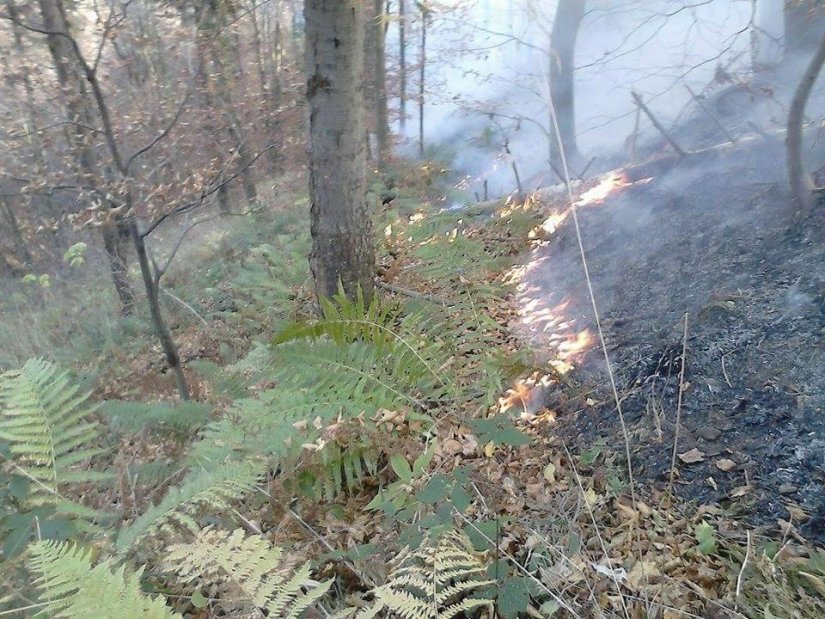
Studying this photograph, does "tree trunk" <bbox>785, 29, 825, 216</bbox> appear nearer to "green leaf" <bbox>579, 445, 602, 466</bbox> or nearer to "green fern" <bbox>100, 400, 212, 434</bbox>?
"green leaf" <bbox>579, 445, 602, 466</bbox>

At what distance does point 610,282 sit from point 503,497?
1655 mm

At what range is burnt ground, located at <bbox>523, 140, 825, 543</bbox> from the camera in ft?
6.30

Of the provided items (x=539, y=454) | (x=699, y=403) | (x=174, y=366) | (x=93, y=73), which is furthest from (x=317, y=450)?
(x=93, y=73)

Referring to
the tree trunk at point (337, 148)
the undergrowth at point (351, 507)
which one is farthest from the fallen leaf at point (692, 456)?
the tree trunk at point (337, 148)

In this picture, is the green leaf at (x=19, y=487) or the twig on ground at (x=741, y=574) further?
the green leaf at (x=19, y=487)

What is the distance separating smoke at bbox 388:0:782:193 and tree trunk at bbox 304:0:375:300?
1.54 metres

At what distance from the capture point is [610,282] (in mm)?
3236

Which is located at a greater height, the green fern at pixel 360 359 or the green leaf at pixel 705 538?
the green fern at pixel 360 359

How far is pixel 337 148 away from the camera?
299cm

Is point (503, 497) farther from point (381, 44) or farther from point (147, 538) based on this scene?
point (381, 44)

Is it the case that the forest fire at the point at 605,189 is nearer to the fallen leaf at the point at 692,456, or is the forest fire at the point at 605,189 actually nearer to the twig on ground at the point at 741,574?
the fallen leaf at the point at 692,456

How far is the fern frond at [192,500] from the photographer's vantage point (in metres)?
1.68

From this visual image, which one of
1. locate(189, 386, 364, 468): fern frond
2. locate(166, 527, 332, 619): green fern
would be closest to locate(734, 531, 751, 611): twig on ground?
locate(166, 527, 332, 619): green fern

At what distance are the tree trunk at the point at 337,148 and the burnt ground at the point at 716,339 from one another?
117cm
